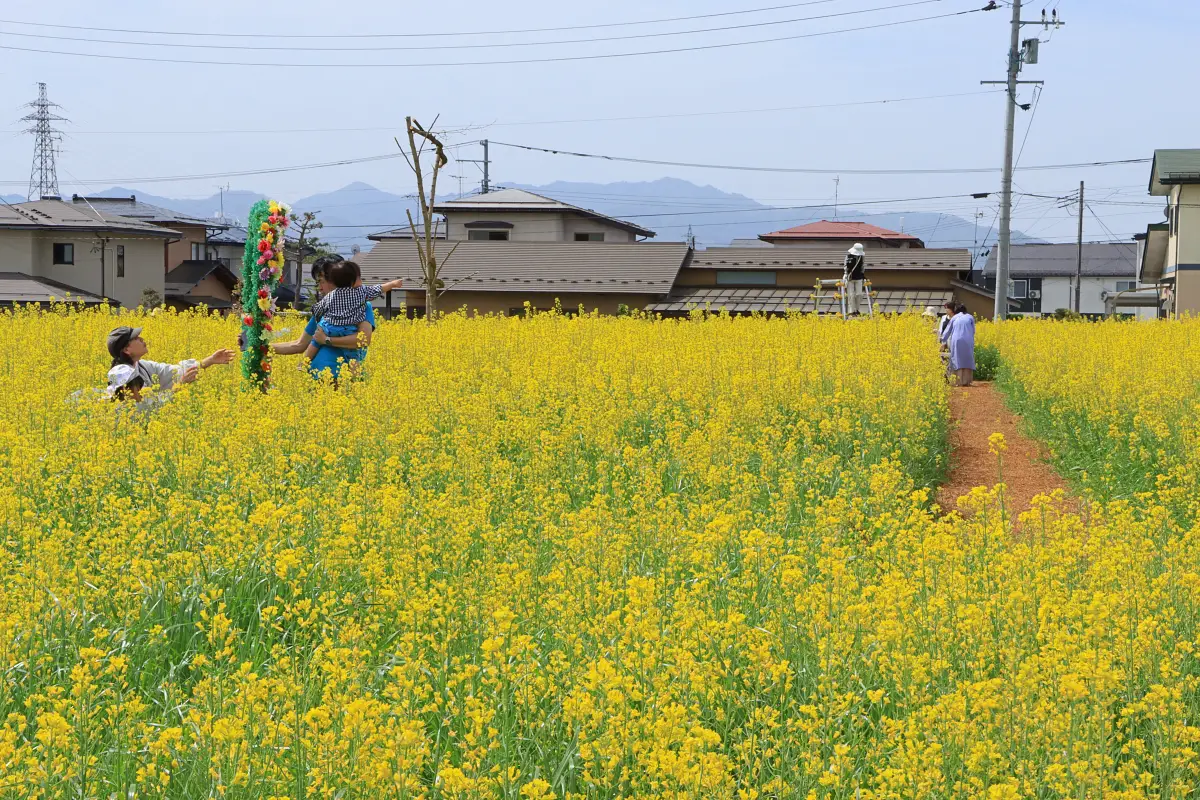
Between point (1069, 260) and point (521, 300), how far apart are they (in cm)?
4881

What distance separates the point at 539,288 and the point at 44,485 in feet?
99.7

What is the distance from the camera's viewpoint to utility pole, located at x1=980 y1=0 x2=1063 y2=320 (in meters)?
27.0

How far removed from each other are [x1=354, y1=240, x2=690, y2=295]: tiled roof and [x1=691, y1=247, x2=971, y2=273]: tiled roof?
4.13 feet

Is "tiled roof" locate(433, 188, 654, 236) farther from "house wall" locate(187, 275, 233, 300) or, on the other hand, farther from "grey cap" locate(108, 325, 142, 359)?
"grey cap" locate(108, 325, 142, 359)

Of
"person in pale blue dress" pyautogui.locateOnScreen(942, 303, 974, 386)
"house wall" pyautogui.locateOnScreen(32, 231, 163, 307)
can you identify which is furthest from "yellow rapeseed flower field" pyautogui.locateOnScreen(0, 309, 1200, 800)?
"house wall" pyautogui.locateOnScreen(32, 231, 163, 307)

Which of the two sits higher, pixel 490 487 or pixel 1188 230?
pixel 1188 230

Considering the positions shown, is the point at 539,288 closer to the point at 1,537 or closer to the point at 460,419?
the point at 460,419

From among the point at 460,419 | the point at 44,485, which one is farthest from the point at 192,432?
the point at 460,419

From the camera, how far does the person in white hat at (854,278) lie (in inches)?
743

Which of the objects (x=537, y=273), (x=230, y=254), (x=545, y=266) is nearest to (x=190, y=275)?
(x=230, y=254)

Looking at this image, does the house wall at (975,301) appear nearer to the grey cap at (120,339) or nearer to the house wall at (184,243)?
the grey cap at (120,339)

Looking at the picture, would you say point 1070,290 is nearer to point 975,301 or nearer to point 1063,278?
point 1063,278

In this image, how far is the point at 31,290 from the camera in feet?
123

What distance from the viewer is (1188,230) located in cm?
3086
